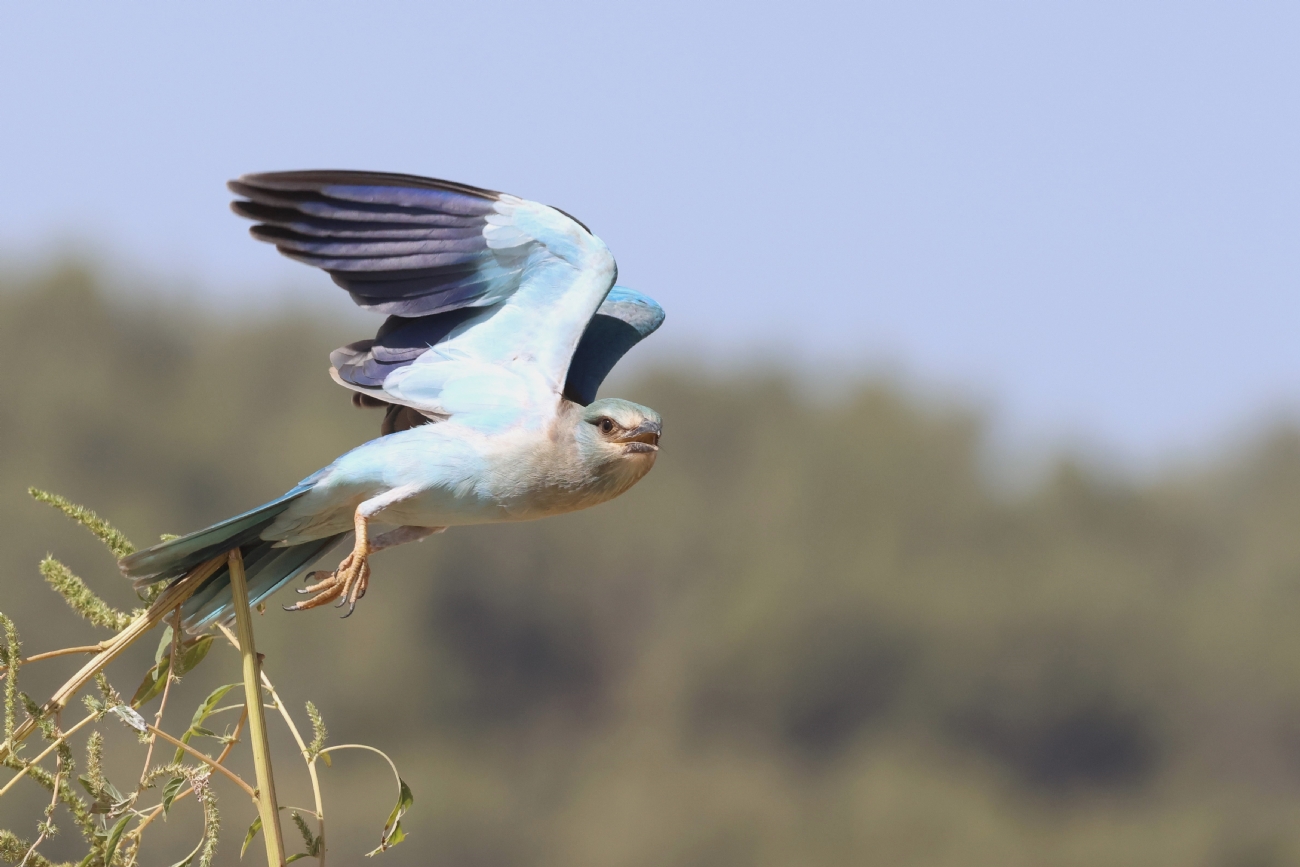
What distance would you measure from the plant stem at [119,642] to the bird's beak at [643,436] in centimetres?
126

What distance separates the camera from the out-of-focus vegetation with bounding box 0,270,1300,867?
41344 mm

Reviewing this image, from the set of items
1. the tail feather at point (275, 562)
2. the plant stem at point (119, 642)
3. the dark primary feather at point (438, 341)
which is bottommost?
the tail feather at point (275, 562)

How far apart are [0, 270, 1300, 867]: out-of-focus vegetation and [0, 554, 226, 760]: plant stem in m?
35.8

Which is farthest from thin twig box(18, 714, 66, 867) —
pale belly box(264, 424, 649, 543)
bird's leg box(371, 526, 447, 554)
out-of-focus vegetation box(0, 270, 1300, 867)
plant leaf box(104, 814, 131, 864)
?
out-of-focus vegetation box(0, 270, 1300, 867)

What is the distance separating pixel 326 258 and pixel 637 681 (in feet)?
143

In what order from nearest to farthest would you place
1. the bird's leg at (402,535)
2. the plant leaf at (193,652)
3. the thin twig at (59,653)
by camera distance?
the thin twig at (59,653) < the plant leaf at (193,652) < the bird's leg at (402,535)

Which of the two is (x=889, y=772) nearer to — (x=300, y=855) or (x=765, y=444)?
(x=765, y=444)

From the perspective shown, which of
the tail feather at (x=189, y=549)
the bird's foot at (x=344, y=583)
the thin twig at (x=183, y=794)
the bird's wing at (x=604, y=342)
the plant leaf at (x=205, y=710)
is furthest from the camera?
the bird's wing at (x=604, y=342)

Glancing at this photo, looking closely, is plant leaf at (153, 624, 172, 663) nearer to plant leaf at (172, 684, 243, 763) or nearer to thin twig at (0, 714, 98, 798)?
plant leaf at (172, 684, 243, 763)

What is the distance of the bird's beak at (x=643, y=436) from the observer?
14.9 feet

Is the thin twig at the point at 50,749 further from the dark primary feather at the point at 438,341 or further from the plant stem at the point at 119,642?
the dark primary feather at the point at 438,341

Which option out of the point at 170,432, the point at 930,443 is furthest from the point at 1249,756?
the point at 170,432

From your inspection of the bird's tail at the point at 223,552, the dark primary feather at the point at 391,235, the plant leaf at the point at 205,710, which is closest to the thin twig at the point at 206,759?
the plant leaf at the point at 205,710

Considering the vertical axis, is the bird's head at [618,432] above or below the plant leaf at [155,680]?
above
